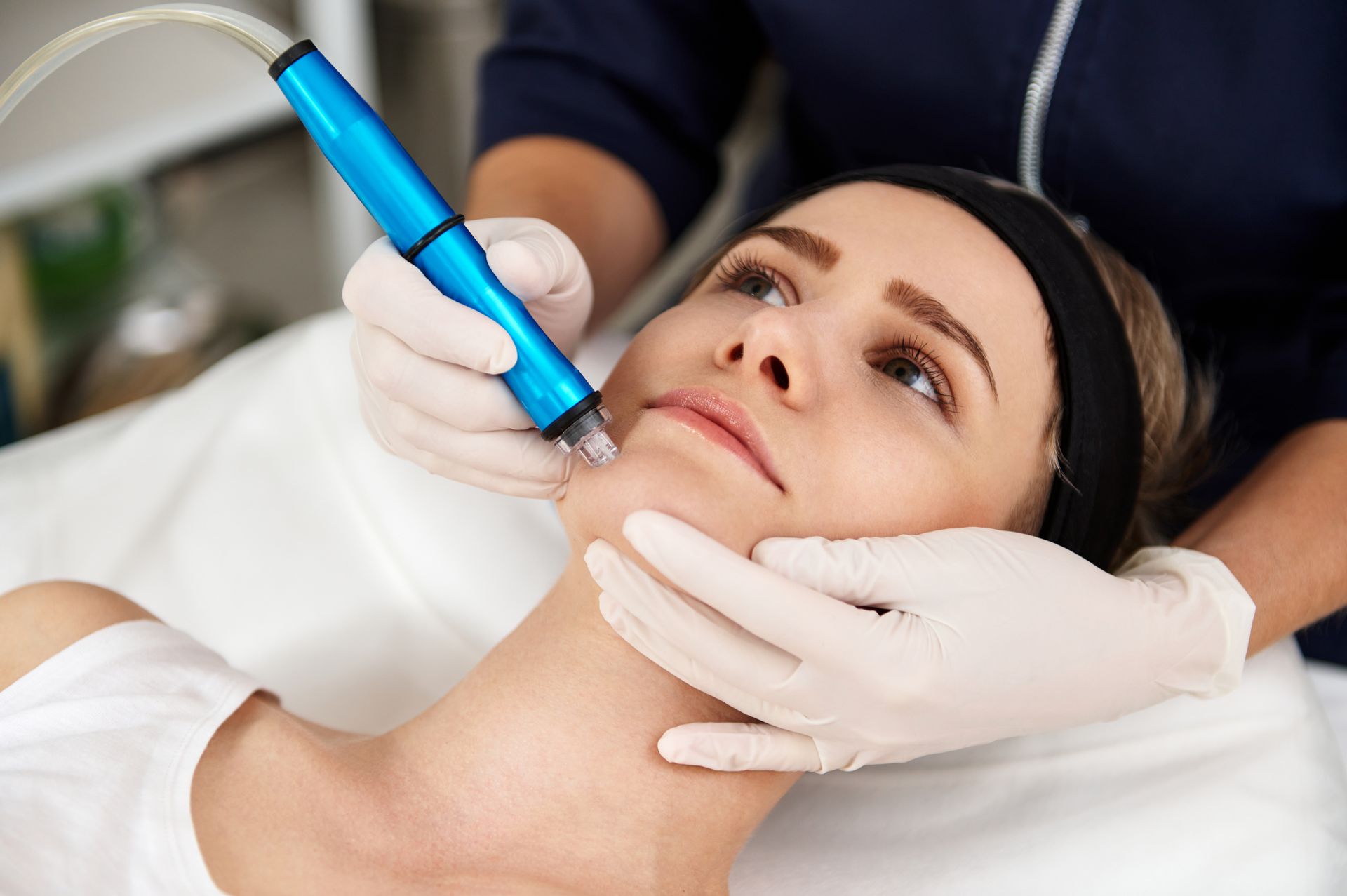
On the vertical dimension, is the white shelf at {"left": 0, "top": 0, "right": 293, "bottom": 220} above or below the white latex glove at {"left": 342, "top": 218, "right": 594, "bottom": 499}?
above

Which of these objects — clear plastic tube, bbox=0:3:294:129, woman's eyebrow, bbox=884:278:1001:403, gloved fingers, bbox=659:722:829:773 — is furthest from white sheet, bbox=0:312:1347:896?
clear plastic tube, bbox=0:3:294:129

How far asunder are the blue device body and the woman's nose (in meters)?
0.13

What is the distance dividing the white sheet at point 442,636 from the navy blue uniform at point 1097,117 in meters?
0.32

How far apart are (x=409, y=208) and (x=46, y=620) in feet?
1.53

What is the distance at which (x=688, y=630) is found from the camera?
830 millimetres

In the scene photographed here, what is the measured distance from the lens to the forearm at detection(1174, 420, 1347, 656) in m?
1.06

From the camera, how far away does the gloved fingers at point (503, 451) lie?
94 centimetres

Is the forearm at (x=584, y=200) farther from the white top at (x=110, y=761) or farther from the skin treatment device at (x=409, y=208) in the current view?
the white top at (x=110, y=761)

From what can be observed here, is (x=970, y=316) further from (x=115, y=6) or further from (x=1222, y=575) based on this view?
(x=115, y=6)

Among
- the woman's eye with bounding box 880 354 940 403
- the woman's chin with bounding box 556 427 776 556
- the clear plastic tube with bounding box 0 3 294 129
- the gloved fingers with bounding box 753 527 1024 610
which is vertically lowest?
the gloved fingers with bounding box 753 527 1024 610

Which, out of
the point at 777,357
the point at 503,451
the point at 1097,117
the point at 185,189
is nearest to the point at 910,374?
the point at 777,357

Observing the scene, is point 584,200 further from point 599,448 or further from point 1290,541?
point 1290,541

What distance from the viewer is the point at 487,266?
0.90 metres

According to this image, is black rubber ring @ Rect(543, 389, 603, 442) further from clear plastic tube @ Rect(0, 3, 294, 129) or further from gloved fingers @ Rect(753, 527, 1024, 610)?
clear plastic tube @ Rect(0, 3, 294, 129)
